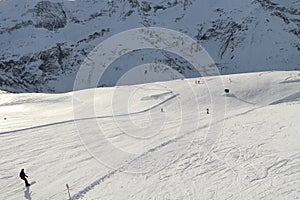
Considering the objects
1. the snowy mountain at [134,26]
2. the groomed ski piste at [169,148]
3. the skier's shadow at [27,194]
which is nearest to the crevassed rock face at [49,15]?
the snowy mountain at [134,26]

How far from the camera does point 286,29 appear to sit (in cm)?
9494

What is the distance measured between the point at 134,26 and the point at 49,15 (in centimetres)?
3068

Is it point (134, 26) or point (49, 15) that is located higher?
point (49, 15)

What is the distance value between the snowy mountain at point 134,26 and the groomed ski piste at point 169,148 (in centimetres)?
5088

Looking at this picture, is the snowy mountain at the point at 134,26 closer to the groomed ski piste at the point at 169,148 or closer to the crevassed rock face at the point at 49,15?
the crevassed rock face at the point at 49,15

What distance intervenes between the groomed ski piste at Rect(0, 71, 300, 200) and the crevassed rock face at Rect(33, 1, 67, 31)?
84.6 m

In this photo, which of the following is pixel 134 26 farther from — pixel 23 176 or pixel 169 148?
pixel 23 176

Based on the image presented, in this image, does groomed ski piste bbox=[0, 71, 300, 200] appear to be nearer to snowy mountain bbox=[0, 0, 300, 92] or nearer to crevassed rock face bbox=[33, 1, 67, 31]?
snowy mountain bbox=[0, 0, 300, 92]

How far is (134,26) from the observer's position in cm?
11494

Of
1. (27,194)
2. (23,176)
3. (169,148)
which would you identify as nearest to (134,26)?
(169,148)

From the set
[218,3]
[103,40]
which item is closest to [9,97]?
[103,40]

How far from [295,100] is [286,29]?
71.7 meters

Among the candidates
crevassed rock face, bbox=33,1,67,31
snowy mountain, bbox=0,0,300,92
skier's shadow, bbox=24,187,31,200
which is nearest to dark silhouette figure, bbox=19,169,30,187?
skier's shadow, bbox=24,187,31,200

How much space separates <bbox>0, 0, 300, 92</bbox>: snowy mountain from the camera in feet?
300
